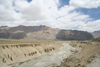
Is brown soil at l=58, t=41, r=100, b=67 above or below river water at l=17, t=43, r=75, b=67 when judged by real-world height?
above

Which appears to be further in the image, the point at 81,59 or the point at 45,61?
the point at 45,61

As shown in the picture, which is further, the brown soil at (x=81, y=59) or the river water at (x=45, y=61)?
the river water at (x=45, y=61)

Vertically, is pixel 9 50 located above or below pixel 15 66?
above

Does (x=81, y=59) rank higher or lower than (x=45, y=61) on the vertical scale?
higher

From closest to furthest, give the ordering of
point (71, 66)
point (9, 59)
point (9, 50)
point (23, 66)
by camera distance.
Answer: point (71, 66)
point (23, 66)
point (9, 59)
point (9, 50)

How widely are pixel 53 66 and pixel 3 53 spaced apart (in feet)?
55.4

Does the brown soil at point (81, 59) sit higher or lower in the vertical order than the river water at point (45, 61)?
higher

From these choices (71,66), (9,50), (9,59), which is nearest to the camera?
(71,66)

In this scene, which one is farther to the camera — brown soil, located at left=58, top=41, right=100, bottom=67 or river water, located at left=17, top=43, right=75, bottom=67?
river water, located at left=17, top=43, right=75, bottom=67

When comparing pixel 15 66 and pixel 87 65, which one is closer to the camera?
pixel 87 65

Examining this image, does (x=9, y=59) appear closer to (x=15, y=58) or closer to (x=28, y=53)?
(x=15, y=58)

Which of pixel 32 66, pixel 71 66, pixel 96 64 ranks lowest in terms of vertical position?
pixel 32 66

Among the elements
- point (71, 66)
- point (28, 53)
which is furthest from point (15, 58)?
point (71, 66)

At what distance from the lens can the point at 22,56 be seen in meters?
31.6
